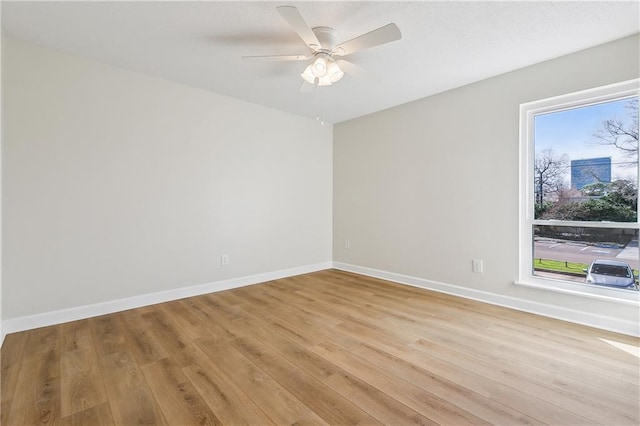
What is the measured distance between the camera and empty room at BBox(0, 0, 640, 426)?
1688mm

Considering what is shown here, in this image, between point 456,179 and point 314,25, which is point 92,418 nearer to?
point 314,25

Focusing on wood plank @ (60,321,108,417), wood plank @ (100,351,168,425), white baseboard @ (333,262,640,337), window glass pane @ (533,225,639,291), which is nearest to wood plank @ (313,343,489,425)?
wood plank @ (100,351,168,425)

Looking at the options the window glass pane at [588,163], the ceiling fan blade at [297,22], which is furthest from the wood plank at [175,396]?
the window glass pane at [588,163]

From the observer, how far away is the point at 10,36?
232 centimetres

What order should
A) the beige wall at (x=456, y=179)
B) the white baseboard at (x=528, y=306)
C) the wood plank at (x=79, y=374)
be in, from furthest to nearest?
the beige wall at (x=456, y=179), the white baseboard at (x=528, y=306), the wood plank at (x=79, y=374)

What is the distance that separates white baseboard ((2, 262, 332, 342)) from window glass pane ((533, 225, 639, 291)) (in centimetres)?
309

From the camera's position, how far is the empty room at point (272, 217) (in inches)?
66.4

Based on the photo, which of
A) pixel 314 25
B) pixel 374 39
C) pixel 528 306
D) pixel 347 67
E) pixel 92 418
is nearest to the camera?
pixel 92 418

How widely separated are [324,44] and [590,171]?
2.60m

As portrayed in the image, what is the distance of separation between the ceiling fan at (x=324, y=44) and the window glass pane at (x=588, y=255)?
2.41 metres

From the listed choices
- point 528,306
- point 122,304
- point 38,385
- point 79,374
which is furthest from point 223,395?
point 528,306

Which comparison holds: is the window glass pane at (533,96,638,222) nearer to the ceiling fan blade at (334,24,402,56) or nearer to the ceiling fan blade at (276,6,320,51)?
the ceiling fan blade at (334,24,402,56)

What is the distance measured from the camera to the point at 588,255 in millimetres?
2607

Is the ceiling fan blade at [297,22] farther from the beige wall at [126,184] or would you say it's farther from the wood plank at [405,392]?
the wood plank at [405,392]
